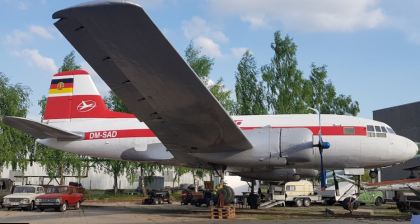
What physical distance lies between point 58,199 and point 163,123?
30.5 feet

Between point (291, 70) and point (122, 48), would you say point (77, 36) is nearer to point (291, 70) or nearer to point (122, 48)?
point (122, 48)

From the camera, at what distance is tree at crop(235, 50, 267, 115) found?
129 feet

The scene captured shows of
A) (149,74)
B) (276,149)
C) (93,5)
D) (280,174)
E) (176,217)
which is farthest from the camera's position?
(280,174)

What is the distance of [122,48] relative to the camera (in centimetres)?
1023

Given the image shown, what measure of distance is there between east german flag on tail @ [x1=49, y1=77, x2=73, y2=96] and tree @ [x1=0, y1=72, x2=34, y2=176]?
1596cm

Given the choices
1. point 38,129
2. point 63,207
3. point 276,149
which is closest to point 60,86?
point 38,129

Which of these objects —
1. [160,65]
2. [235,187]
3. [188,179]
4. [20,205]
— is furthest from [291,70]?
[188,179]

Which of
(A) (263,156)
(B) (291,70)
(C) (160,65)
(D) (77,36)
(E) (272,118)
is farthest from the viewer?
(B) (291,70)

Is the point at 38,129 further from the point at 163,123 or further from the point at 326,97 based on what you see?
the point at 326,97

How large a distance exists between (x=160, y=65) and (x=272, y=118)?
895 centimetres

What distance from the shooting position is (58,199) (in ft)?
67.2

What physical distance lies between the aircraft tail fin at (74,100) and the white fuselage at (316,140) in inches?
28.5

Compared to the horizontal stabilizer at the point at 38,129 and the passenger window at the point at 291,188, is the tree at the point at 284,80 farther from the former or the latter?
the horizontal stabilizer at the point at 38,129

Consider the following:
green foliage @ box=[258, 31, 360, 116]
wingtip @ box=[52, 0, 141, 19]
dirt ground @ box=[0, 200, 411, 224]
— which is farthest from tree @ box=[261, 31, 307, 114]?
wingtip @ box=[52, 0, 141, 19]
